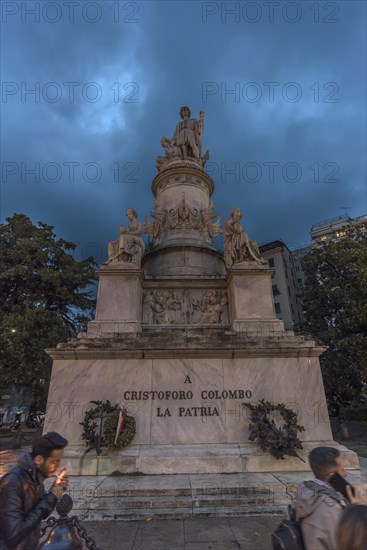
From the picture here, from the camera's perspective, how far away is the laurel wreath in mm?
7629

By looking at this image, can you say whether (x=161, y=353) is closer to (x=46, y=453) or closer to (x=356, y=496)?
(x=46, y=453)

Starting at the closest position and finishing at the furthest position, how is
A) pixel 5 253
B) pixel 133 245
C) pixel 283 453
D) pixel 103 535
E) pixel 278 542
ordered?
pixel 278 542
pixel 103 535
pixel 283 453
pixel 133 245
pixel 5 253

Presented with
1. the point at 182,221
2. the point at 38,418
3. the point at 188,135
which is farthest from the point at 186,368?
the point at 38,418

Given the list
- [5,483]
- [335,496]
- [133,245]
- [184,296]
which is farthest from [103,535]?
[133,245]

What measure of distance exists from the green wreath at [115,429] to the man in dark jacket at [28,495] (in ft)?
16.2

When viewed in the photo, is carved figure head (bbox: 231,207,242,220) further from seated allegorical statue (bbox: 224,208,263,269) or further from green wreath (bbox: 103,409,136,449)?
green wreath (bbox: 103,409,136,449)

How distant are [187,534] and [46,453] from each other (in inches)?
125

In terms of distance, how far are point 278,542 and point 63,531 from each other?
2.00m

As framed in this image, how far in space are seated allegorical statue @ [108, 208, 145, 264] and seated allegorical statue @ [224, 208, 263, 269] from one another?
9.71 feet

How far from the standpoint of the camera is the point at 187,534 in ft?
15.9

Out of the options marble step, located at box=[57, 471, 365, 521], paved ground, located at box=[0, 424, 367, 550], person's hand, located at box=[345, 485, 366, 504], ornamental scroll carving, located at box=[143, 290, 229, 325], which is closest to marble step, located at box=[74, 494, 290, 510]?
marble step, located at box=[57, 471, 365, 521]

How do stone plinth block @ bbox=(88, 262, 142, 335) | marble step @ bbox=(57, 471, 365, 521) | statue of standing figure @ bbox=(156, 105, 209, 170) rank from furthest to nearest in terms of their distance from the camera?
statue of standing figure @ bbox=(156, 105, 209, 170)
stone plinth block @ bbox=(88, 262, 142, 335)
marble step @ bbox=(57, 471, 365, 521)

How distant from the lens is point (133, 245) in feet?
36.3

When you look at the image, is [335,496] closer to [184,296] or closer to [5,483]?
[5,483]
